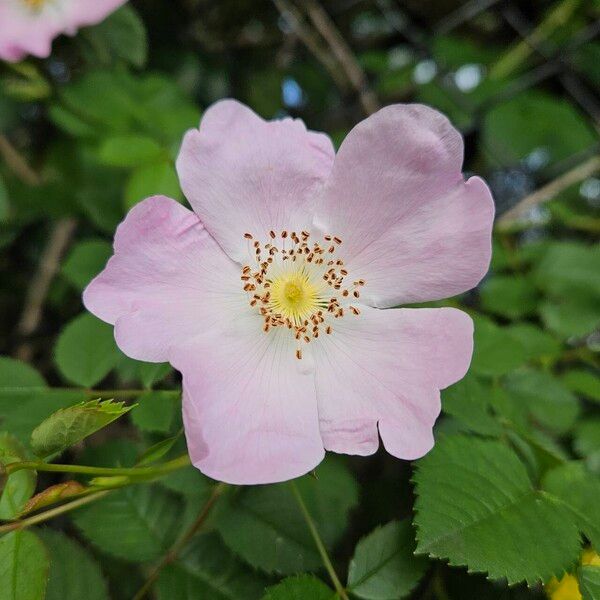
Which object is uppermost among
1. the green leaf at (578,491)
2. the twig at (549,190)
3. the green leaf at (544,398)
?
the green leaf at (578,491)

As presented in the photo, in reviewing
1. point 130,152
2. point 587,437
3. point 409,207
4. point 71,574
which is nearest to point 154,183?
point 130,152

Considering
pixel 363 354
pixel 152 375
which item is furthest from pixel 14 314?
pixel 363 354

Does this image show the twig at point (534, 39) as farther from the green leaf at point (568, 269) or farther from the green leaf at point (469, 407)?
the green leaf at point (469, 407)

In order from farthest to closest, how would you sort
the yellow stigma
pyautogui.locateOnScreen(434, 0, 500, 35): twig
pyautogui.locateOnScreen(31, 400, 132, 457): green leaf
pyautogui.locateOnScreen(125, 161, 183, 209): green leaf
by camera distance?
pyautogui.locateOnScreen(434, 0, 500, 35): twig
pyautogui.locateOnScreen(125, 161, 183, 209): green leaf
the yellow stigma
pyautogui.locateOnScreen(31, 400, 132, 457): green leaf

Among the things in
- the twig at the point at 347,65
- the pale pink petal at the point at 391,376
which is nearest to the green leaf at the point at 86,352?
the pale pink petal at the point at 391,376

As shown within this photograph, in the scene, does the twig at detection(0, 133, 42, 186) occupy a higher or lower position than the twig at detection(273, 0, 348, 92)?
higher

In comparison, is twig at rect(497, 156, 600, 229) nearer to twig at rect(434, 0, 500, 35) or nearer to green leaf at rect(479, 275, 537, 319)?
green leaf at rect(479, 275, 537, 319)

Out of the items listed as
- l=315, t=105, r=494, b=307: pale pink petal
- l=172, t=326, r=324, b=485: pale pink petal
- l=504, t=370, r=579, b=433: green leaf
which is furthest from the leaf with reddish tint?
l=504, t=370, r=579, b=433: green leaf
